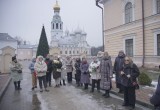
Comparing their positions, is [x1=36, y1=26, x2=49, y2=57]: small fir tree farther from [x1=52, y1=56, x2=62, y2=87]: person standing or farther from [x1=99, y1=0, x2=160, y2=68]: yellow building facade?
[x1=52, y1=56, x2=62, y2=87]: person standing

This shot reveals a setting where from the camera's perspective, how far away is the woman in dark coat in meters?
8.50

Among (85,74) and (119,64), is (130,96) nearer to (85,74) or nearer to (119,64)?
(119,64)

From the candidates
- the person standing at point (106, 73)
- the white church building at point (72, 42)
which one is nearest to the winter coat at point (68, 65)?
the person standing at point (106, 73)

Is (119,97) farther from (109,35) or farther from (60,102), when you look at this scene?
(109,35)

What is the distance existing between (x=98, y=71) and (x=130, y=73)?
11.2 feet

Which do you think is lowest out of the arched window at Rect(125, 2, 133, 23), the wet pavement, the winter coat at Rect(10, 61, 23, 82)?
the wet pavement

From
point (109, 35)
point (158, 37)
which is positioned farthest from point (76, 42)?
point (158, 37)

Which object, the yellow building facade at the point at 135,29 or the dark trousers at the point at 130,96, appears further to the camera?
the yellow building facade at the point at 135,29

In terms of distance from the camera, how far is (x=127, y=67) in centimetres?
867

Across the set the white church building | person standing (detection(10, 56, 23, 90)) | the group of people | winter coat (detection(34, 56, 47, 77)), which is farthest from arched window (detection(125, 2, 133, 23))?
the white church building

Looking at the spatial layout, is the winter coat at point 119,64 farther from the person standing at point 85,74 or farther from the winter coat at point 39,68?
the winter coat at point 39,68

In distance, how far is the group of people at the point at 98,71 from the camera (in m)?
8.64

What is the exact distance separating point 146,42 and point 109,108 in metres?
12.1

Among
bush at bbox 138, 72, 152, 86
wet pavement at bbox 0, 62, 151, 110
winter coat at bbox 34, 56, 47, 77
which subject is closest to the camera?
wet pavement at bbox 0, 62, 151, 110
